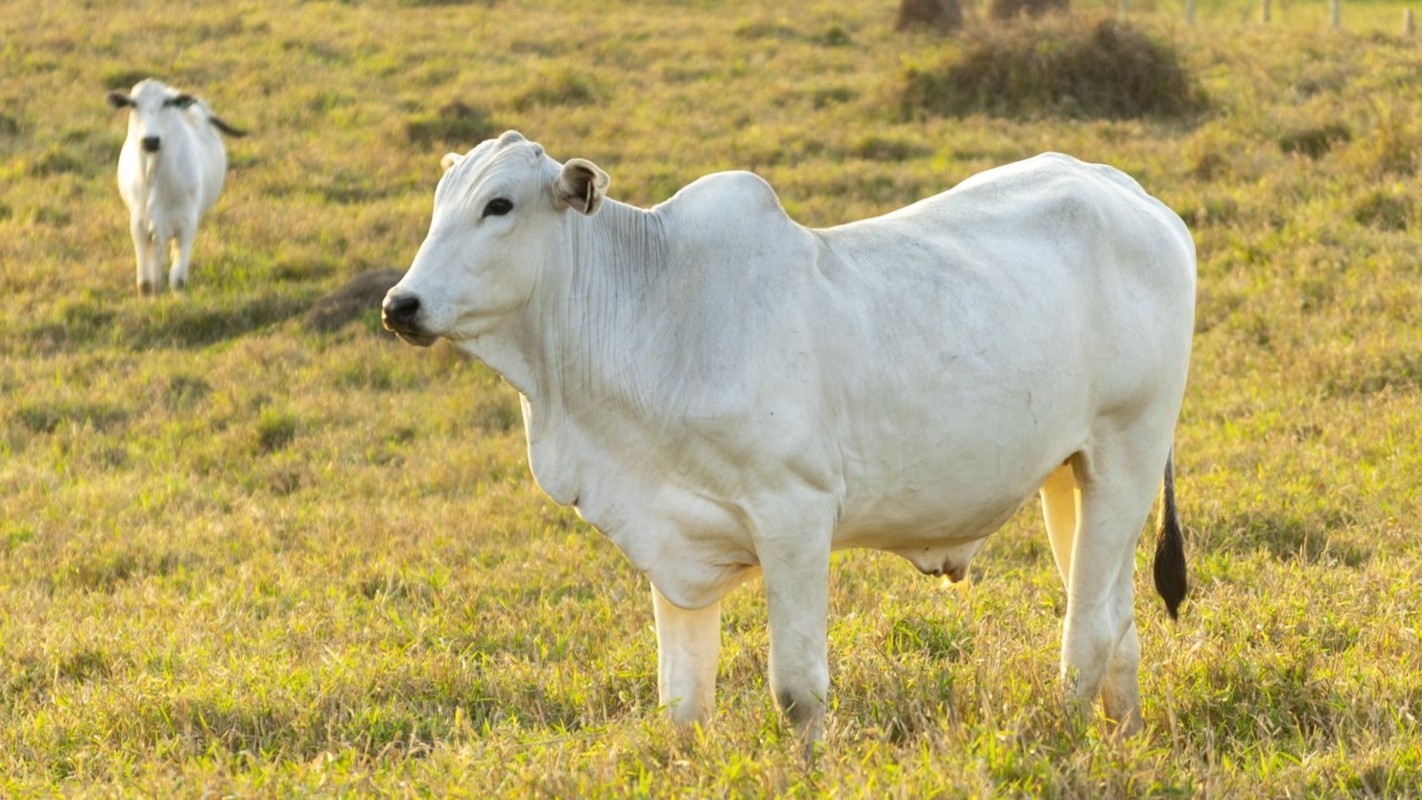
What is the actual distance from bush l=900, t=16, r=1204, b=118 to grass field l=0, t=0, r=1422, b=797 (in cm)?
33

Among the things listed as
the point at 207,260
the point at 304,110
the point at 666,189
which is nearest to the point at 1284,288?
the point at 666,189

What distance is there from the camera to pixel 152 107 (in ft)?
38.6

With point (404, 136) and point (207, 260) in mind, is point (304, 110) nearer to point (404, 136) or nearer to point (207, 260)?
point (404, 136)

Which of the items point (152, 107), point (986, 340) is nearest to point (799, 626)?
point (986, 340)

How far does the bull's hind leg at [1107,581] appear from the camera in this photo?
4.20m

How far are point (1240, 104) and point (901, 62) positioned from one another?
10.2 feet

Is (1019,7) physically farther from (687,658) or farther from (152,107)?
(687,658)

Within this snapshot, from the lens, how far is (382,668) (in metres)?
4.71

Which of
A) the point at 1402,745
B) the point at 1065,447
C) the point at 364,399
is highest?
the point at 1065,447

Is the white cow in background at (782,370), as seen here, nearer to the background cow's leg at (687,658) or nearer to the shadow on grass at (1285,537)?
the background cow's leg at (687,658)

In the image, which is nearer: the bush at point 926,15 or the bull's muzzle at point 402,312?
the bull's muzzle at point 402,312

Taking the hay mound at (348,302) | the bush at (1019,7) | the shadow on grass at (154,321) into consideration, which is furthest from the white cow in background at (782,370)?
A: the bush at (1019,7)

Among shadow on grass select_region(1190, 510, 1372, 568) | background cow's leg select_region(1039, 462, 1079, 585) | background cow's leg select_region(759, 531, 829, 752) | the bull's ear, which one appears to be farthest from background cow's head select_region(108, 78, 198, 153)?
background cow's leg select_region(759, 531, 829, 752)

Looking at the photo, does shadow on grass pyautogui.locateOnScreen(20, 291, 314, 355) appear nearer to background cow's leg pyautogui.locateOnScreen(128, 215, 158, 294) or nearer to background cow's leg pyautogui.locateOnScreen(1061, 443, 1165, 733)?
background cow's leg pyautogui.locateOnScreen(128, 215, 158, 294)
